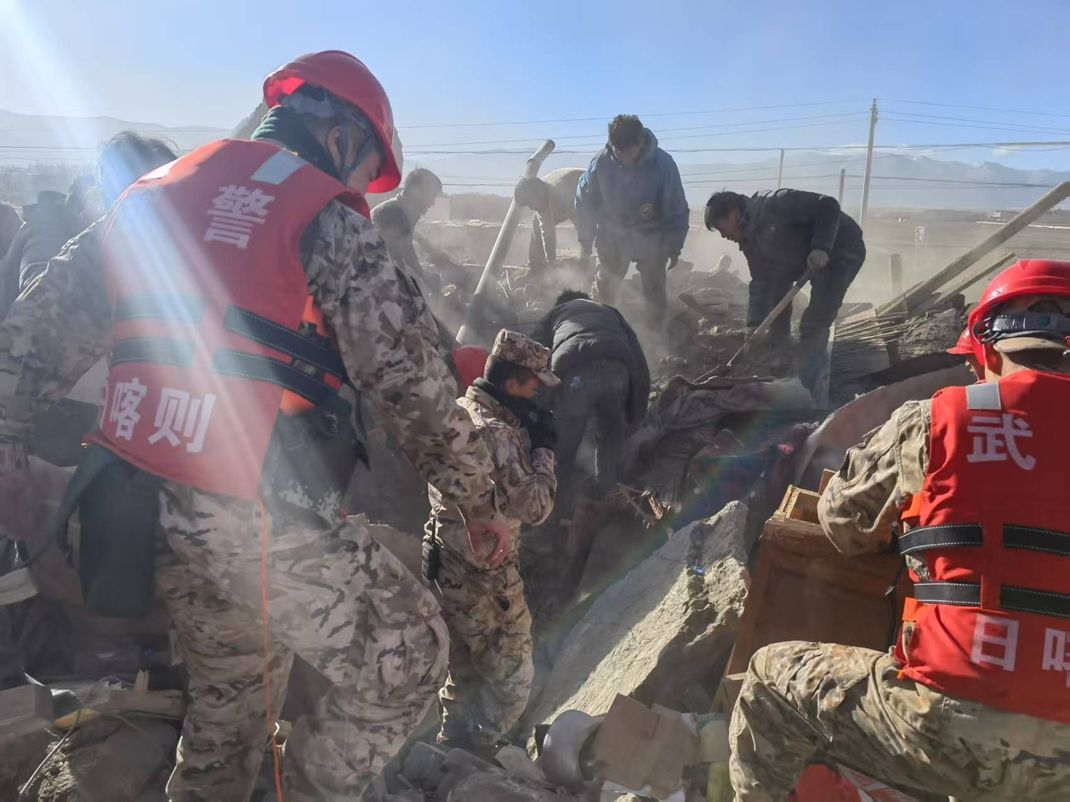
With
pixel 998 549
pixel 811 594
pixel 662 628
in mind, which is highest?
pixel 998 549

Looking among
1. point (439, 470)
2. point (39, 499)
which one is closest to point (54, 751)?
point (39, 499)

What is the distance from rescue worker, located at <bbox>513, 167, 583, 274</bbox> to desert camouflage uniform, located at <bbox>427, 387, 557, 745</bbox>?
22.8 ft

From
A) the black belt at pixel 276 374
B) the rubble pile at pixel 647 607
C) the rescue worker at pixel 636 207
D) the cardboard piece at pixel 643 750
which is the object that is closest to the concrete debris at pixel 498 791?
the rubble pile at pixel 647 607

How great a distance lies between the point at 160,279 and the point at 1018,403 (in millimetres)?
2111

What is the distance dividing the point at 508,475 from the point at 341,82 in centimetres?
163

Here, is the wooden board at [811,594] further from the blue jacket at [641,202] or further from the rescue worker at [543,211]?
the rescue worker at [543,211]

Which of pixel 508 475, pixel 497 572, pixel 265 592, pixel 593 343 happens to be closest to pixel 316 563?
pixel 265 592

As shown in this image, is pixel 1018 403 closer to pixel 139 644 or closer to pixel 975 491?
pixel 975 491

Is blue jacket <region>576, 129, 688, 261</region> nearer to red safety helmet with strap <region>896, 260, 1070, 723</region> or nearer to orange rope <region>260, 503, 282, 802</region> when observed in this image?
red safety helmet with strap <region>896, 260, 1070, 723</region>

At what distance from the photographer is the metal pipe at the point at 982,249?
672 centimetres

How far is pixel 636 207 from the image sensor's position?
25.6ft

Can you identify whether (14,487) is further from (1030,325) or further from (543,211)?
(543,211)

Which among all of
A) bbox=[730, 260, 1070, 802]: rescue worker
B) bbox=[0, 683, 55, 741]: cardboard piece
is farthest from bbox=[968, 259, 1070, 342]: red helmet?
bbox=[0, 683, 55, 741]: cardboard piece

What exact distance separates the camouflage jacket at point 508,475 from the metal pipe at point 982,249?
4919mm
